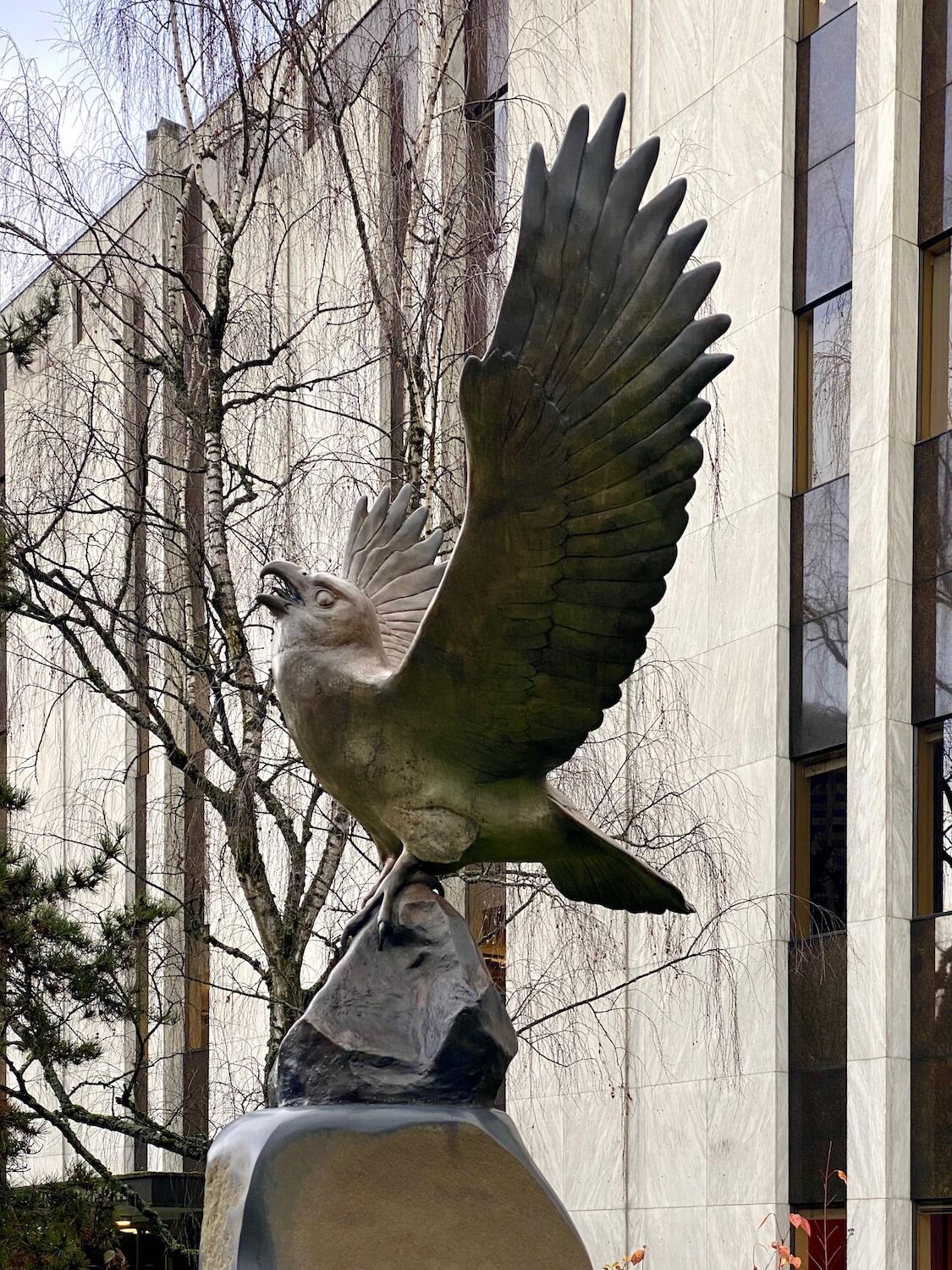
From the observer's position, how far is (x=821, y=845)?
11297 mm

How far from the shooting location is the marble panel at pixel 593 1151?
11.9m

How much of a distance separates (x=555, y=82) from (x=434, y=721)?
28.4ft

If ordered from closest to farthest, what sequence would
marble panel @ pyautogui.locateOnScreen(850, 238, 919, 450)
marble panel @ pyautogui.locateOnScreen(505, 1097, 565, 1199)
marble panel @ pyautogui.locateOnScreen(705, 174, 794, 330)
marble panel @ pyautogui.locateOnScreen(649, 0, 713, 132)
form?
marble panel @ pyautogui.locateOnScreen(850, 238, 919, 450), marble panel @ pyautogui.locateOnScreen(705, 174, 794, 330), marble panel @ pyautogui.locateOnScreen(649, 0, 713, 132), marble panel @ pyautogui.locateOnScreen(505, 1097, 565, 1199)

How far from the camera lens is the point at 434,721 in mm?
4918

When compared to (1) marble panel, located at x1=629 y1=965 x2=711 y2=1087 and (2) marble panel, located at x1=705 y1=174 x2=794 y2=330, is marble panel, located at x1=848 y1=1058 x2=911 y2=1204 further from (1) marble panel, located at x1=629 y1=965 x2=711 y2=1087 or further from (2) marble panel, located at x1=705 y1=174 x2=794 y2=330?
(2) marble panel, located at x1=705 y1=174 x2=794 y2=330

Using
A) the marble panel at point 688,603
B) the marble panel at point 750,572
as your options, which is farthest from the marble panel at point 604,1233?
the marble panel at point 750,572

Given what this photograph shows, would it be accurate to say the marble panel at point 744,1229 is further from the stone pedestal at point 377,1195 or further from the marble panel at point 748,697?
the stone pedestal at point 377,1195

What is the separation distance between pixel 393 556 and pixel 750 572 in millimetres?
6036

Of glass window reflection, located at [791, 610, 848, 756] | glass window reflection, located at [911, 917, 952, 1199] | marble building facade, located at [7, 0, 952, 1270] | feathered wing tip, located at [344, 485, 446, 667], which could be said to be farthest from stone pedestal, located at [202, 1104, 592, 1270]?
→ glass window reflection, located at [791, 610, 848, 756]

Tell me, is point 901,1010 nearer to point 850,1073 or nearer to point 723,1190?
point 850,1073

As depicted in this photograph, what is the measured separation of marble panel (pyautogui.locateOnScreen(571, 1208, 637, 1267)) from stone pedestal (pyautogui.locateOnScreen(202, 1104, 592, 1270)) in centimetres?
Result: 719

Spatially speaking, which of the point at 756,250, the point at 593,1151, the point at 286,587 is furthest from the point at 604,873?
the point at 593,1151

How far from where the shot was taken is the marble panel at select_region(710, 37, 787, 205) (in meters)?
11.6

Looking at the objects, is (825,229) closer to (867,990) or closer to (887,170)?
(887,170)
